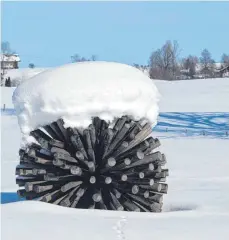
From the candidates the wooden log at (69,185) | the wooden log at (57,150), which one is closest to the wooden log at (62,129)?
the wooden log at (57,150)

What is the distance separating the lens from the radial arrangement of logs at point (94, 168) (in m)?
10.2

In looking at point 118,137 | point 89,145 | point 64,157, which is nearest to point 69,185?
point 64,157

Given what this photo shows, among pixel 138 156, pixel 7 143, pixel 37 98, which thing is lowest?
pixel 7 143

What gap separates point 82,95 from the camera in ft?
32.6

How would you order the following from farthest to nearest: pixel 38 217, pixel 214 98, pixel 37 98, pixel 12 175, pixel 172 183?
pixel 214 98
pixel 12 175
pixel 172 183
pixel 37 98
pixel 38 217

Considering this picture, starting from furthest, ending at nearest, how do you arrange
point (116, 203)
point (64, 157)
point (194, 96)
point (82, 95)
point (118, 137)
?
point (194, 96) → point (118, 137) → point (116, 203) → point (64, 157) → point (82, 95)

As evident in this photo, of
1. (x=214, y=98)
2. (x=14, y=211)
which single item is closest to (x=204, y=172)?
(x=14, y=211)

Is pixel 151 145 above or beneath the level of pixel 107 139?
beneath

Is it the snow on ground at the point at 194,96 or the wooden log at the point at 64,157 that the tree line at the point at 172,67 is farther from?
the wooden log at the point at 64,157

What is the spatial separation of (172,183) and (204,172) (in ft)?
12.9

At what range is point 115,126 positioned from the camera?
1040 cm

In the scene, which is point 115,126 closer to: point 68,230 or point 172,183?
point 68,230

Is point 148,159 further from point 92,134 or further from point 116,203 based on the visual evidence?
point 92,134

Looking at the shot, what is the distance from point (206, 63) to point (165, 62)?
14.7m
